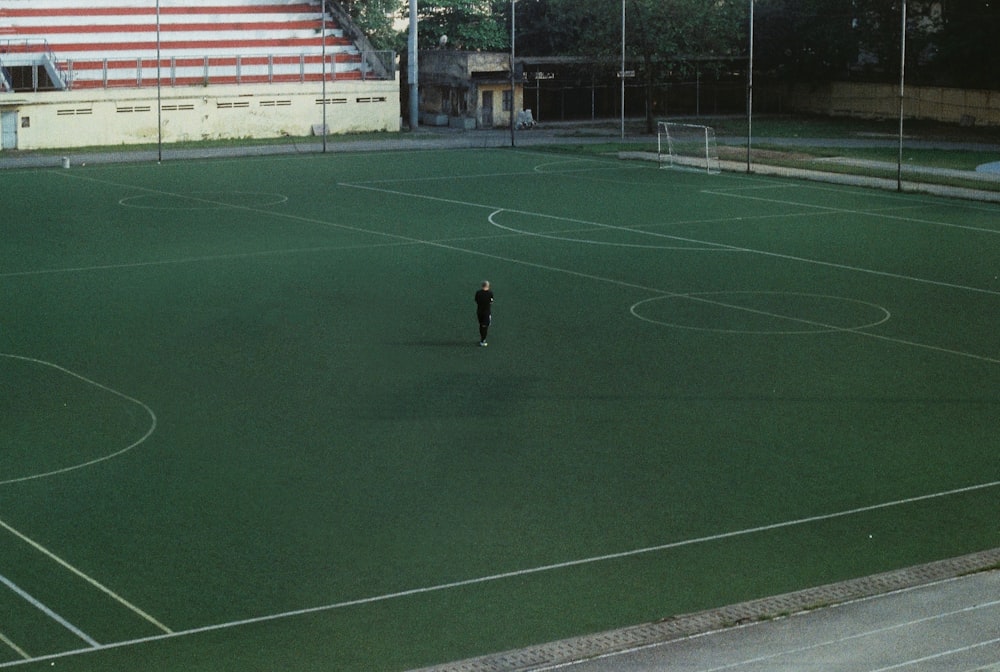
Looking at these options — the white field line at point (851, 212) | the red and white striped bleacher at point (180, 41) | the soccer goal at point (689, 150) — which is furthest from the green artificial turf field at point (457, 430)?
the red and white striped bleacher at point (180, 41)

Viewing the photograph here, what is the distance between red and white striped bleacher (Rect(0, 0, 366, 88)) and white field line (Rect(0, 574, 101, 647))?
2129 inches

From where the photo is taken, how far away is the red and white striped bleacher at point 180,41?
7100 centimetres

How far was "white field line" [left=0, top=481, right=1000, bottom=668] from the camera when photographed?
1487cm

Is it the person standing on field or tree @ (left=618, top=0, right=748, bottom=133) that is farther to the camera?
tree @ (left=618, top=0, right=748, bottom=133)

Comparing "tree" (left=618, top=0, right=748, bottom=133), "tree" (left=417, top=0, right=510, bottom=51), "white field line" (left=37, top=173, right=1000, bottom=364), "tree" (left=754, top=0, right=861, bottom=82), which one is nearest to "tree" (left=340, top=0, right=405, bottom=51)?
"tree" (left=417, top=0, right=510, bottom=51)

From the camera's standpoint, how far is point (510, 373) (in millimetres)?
25781

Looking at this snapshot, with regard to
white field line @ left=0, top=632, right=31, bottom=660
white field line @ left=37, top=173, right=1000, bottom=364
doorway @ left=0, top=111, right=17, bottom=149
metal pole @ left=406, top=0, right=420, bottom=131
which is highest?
metal pole @ left=406, top=0, right=420, bottom=131

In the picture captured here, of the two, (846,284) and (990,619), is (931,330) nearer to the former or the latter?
(846,284)

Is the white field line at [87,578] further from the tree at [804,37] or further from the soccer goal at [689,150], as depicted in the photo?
the tree at [804,37]

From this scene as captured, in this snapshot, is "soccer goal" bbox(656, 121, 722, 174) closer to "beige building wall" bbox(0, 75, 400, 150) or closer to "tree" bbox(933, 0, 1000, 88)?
"beige building wall" bbox(0, 75, 400, 150)

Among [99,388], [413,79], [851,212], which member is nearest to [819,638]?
[99,388]

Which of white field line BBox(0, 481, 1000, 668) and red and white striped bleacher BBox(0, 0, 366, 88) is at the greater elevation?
red and white striped bleacher BBox(0, 0, 366, 88)

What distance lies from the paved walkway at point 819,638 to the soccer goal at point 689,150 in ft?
137

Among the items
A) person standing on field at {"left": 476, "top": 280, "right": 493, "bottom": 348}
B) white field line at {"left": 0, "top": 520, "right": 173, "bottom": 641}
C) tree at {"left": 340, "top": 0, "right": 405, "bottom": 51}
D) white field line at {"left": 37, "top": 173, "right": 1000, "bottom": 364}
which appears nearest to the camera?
white field line at {"left": 0, "top": 520, "right": 173, "bottom": 641}
